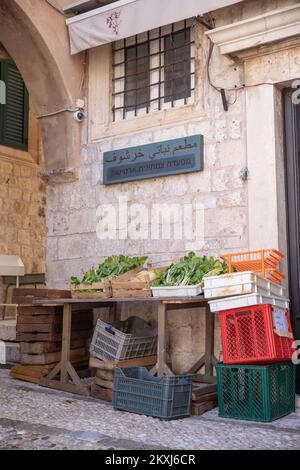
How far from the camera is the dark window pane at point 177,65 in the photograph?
23.0 feet

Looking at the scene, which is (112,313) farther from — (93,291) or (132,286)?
(132,286)

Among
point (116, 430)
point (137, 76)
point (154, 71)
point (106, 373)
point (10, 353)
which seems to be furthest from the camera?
point (10, 353)

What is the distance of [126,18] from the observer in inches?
269

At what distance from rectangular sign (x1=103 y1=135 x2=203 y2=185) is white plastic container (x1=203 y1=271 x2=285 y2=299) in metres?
1.95

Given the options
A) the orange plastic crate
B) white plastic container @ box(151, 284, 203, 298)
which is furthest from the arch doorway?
the orange plastic crate

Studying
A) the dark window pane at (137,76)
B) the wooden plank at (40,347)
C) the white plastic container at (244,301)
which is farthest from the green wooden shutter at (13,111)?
the white plastic container at (244,301)

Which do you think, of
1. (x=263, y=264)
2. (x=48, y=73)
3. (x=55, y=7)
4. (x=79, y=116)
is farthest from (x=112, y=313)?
(x=55, y=7)

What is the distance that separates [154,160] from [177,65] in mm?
1273

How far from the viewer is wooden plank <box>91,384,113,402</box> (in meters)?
5.66

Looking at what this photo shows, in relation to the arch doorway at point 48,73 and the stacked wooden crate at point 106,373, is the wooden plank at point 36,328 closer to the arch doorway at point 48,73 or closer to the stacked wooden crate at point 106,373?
the stacked wooden crate at point 106,373

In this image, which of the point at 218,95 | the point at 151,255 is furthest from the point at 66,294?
the point at 218,95

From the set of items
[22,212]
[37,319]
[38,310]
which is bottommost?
[37,319]

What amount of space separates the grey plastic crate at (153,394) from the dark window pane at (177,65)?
11.7 ft

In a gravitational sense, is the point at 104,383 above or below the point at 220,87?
below
